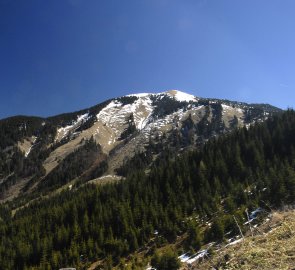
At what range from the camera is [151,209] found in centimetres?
9381

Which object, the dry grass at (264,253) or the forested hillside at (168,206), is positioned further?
the forested hillside at (168,206)

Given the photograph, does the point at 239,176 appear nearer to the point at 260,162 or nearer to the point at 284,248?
the point at 260,162

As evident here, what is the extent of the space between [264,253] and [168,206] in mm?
83028

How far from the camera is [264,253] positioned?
1437cm

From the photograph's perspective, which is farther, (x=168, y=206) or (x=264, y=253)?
(x=168, y=206)

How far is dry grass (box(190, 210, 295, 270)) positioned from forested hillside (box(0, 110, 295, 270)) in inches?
1400

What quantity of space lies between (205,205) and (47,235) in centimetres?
5824

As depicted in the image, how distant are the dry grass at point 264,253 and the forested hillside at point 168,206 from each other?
35557 mm

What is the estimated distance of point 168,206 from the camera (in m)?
Result: 95.9

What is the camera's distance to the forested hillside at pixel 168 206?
74125mm

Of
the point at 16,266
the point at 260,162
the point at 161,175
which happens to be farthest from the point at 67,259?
the point at 260,162

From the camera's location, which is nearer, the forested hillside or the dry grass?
the dry grass

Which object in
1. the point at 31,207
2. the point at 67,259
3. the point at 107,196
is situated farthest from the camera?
the point at 31,207

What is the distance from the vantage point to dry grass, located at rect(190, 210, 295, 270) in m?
13.5
